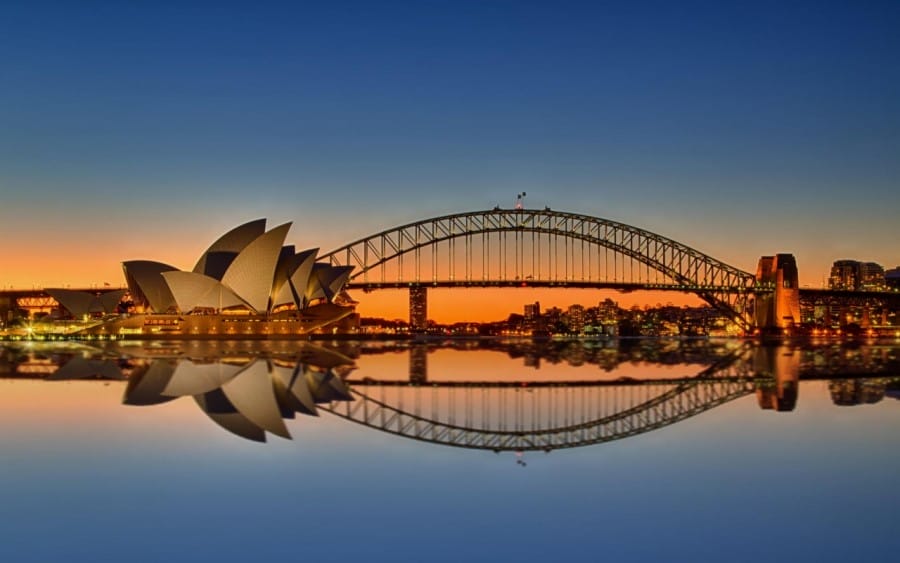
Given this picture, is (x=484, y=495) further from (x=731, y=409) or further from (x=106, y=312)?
(x=106, y=312)

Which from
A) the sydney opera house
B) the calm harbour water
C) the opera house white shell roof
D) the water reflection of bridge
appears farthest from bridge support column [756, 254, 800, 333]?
the calm harbour water

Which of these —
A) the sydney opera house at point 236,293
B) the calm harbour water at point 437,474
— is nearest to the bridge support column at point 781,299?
the sydney opera house at point 236,293

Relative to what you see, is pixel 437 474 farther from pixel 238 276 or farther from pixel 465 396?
pixel 238 276

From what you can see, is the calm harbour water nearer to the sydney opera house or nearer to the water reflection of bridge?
the water reflection of bridge

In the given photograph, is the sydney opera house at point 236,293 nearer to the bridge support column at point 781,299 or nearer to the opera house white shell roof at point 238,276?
the opera house white shell roof at point 238,276

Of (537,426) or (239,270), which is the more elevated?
(239,270)

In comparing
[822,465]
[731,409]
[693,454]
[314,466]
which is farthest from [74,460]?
[731,409]
